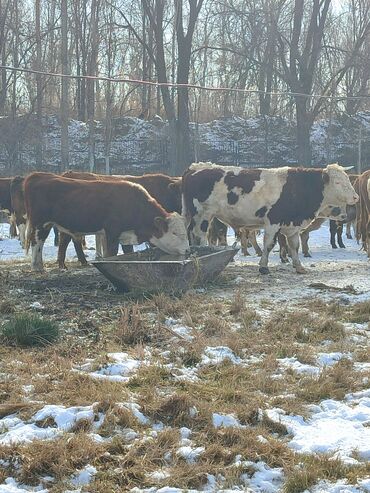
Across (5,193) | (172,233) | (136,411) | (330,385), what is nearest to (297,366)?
(330,385)

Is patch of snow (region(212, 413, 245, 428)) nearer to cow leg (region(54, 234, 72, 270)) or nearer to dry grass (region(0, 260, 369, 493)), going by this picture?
dry grass (region(0, 260, 369, 493))

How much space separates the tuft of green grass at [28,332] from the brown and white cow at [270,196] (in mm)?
6030

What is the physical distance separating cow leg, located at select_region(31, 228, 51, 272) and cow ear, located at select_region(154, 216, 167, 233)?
2044mm

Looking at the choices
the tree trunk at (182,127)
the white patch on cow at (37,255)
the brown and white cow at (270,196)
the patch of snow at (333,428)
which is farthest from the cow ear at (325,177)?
the tree trunk at (182,127)

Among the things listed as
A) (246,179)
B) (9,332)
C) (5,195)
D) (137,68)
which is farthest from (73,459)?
(137,68)

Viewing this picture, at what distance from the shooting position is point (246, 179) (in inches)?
501

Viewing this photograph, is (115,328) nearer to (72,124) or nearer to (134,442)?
(134,442)

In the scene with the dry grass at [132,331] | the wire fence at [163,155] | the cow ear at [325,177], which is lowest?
the dry grass at [132,331]

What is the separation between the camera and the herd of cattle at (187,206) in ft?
36.9

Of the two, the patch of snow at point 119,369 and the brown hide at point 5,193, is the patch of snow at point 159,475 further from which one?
the brown hide at point 5,193

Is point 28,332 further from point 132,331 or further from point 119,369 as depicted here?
point 119,369

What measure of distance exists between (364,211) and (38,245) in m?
7.50

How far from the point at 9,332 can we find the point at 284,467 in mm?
3385

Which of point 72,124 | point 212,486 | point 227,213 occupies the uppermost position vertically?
point 72,124
